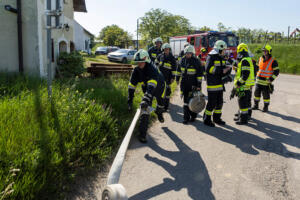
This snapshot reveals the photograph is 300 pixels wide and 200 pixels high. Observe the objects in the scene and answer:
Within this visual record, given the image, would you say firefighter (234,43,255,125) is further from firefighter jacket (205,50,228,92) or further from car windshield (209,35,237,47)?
car windshield (209,35,237,47)

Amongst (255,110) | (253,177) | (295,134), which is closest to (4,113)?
(253,177)

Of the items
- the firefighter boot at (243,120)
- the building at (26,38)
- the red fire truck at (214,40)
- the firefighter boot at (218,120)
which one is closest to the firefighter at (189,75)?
the firefighter boot at (218,120)

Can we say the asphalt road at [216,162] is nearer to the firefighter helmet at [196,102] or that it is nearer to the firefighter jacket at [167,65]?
the firefighter helmet at [196,102]

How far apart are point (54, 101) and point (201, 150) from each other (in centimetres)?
287

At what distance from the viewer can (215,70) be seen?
19.1 ft

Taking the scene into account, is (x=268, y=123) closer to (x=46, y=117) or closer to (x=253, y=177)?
(x=253, y=177)

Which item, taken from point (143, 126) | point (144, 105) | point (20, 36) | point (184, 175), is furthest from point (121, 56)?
point (184, 175)

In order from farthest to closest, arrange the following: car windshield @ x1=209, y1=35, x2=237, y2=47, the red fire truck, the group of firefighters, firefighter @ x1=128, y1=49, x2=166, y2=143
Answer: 1. car windshield @ x1=209, y1=35, x2=237, y2=47
2. the red fire truck
3. the group of firefighters
4. firefighter @ x1=128, y1=49, x2=166, y2=143

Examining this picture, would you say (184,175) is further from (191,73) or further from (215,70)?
(191,73)

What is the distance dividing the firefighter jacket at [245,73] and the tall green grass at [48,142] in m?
2.77

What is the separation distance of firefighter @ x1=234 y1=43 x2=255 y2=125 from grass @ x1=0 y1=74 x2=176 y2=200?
272 cm

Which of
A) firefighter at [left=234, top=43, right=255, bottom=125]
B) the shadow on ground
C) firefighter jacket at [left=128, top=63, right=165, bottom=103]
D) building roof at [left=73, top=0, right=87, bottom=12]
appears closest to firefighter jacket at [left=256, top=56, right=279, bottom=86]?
firefighter at [left=234, top=43, right=255, bottom=125]

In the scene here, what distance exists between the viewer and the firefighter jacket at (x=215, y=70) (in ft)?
19.2

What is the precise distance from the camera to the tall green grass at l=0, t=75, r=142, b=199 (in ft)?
9.14
